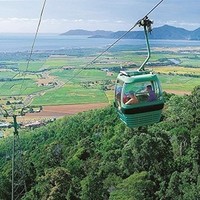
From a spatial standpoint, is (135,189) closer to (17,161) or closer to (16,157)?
(17,161)

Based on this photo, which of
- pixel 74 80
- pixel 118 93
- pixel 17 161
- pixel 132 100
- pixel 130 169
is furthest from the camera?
pixel 74 80

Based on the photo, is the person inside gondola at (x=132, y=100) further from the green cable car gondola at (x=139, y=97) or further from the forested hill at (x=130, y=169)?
the forested hill at (x=130, y=169)

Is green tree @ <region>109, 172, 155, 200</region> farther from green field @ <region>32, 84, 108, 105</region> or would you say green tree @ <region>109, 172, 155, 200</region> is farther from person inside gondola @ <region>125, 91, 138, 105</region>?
green field @ <region>32, 84, 108, 105</region>

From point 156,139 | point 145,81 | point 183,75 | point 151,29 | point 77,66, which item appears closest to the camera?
point 151,29

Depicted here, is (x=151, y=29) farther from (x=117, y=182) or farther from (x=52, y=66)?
(x=52, y=66)

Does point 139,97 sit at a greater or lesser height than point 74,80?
greater

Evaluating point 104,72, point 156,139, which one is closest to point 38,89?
point 104,72

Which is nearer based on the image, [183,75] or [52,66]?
[183,75]

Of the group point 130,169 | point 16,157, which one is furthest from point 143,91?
point 130,169
